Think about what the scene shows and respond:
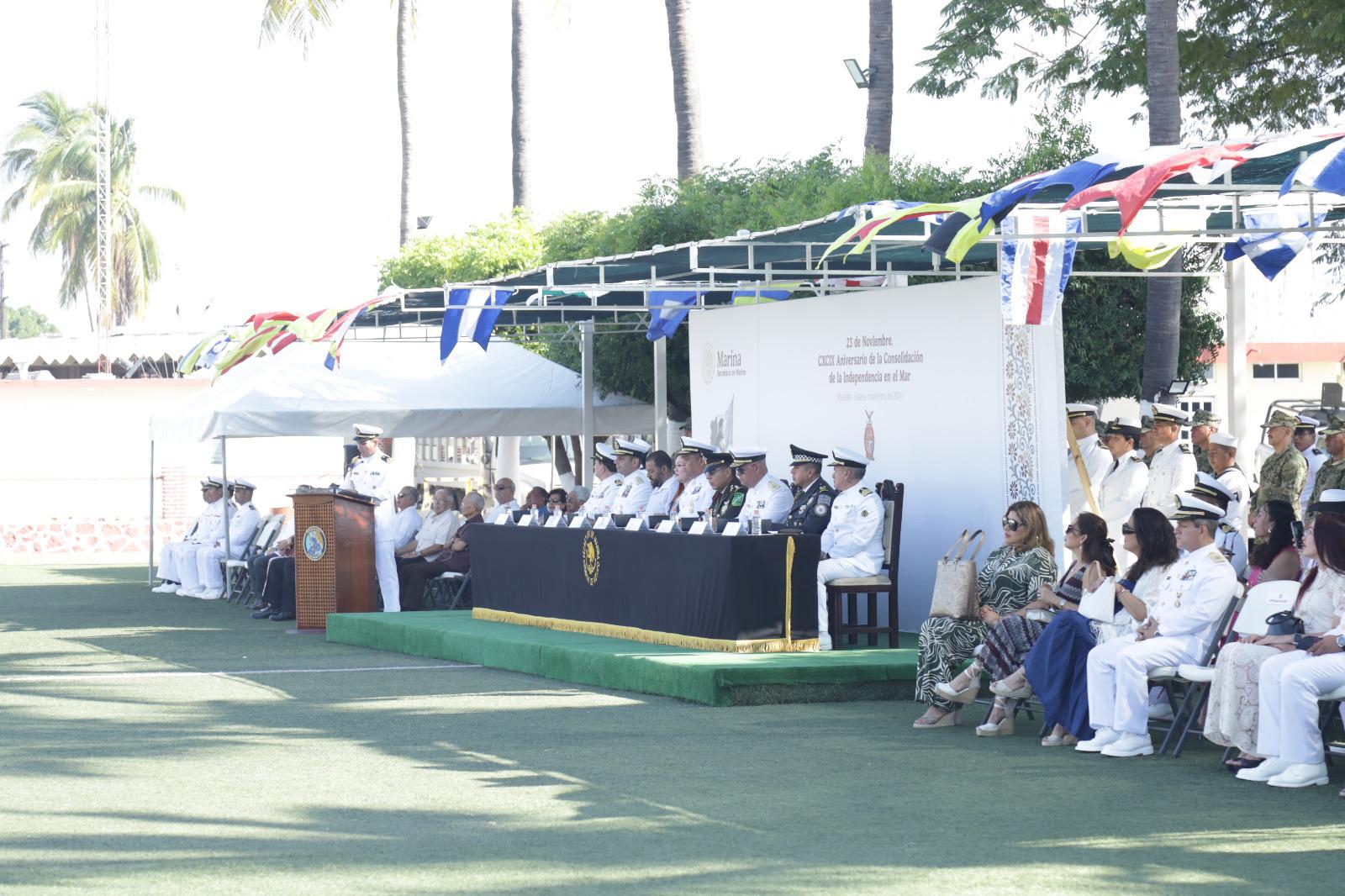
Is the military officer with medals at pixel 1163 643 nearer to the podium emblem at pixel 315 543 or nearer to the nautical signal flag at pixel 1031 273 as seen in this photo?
the nautical signal flag at pixel 1031 273

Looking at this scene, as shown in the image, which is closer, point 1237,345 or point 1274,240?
point 1274,240

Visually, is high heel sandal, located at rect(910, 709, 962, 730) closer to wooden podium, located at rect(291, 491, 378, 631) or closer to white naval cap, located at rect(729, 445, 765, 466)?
white naval cap, located at rect(729, 445, 765, 466)

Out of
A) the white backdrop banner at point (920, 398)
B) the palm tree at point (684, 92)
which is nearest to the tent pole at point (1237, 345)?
the white backdrop banner at point (920, 398)

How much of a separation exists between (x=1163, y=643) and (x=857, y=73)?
12129 millimetres

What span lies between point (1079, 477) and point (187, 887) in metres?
7.83

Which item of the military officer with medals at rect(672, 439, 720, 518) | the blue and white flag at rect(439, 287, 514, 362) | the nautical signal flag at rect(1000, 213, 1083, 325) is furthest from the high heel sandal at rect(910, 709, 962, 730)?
the blue and white flag at rect(439, 287, 514, 362)

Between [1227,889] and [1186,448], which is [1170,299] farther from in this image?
[1227,889]

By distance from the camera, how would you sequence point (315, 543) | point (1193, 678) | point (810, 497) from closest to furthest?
1. point (1193, 678)
2. point (810, 497)
3. point (315, 543)

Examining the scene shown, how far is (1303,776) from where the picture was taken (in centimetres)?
754

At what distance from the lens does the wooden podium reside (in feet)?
50.1

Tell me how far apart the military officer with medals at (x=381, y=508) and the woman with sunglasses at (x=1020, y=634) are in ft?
23.6

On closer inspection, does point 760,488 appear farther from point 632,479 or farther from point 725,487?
point 632,479

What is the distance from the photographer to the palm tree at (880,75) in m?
19.6

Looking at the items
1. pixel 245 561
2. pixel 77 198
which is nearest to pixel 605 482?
pixel 245 561
